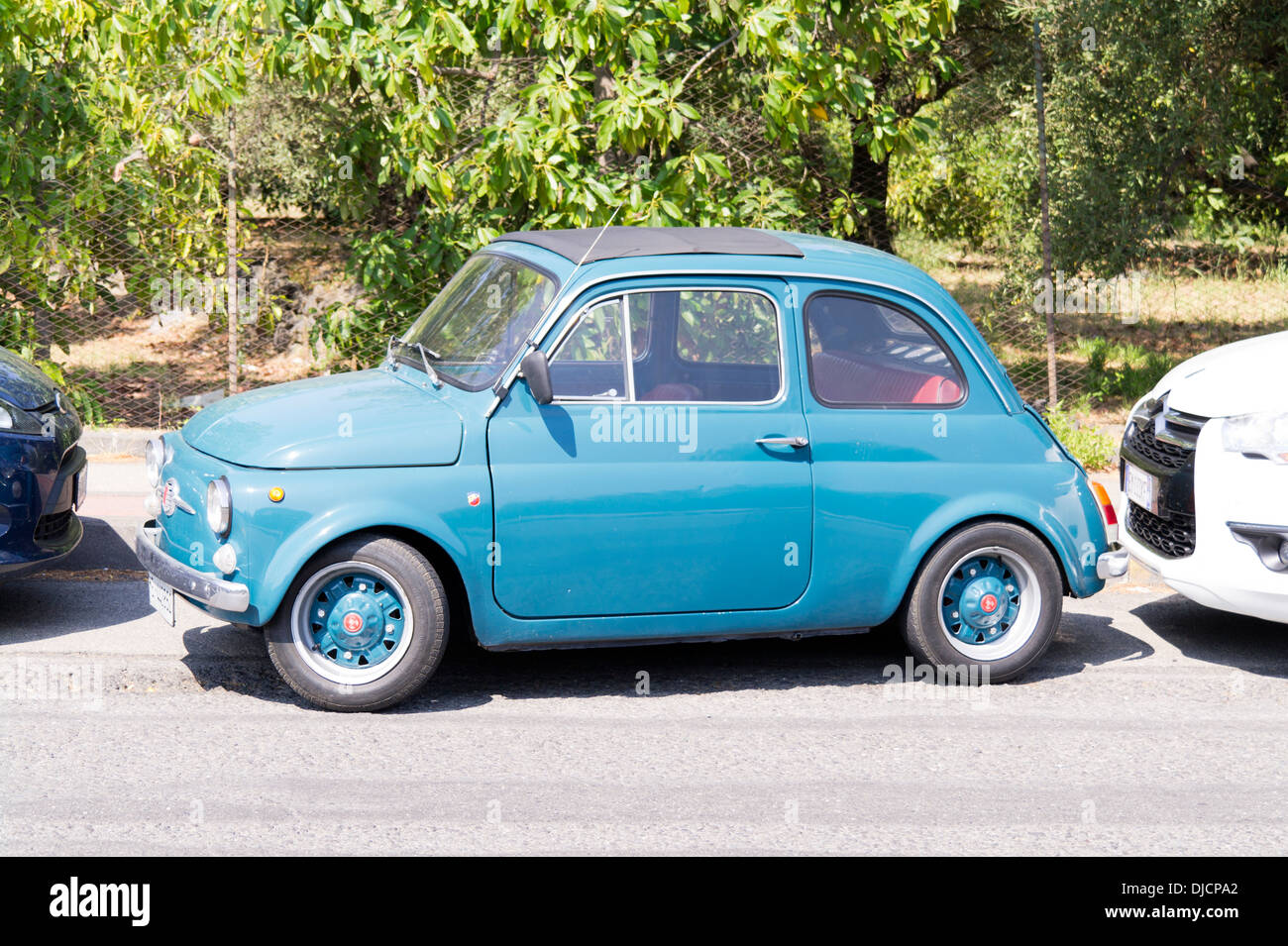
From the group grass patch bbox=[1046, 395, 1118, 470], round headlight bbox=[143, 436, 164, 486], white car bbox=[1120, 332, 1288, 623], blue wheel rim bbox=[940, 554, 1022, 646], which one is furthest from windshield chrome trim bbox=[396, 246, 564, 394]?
grass patch bbox=[1046, 395, 1118, 470]

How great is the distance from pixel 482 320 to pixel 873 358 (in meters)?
1.65

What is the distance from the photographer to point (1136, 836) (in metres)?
4.61

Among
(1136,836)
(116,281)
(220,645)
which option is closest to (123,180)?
(116,281)

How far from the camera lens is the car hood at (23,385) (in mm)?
6590

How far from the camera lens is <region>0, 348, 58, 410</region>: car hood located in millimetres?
6590

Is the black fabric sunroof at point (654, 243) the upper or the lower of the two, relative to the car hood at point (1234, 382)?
upper

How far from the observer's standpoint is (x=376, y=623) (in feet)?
18.0

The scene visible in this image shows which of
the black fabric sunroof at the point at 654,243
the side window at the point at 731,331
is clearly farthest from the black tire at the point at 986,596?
the black fabric sunroof at the point at 654,243

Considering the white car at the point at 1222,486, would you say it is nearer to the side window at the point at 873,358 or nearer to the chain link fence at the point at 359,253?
the side window at the point at 873,358

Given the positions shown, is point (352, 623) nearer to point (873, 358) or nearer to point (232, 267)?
point (873, 358)

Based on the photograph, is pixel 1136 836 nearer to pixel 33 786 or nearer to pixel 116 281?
pixel 33 786

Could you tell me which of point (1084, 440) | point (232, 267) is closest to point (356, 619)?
point (232, 267)

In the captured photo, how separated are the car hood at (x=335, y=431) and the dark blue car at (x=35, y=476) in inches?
38.3

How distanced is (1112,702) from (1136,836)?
146 centimetres
